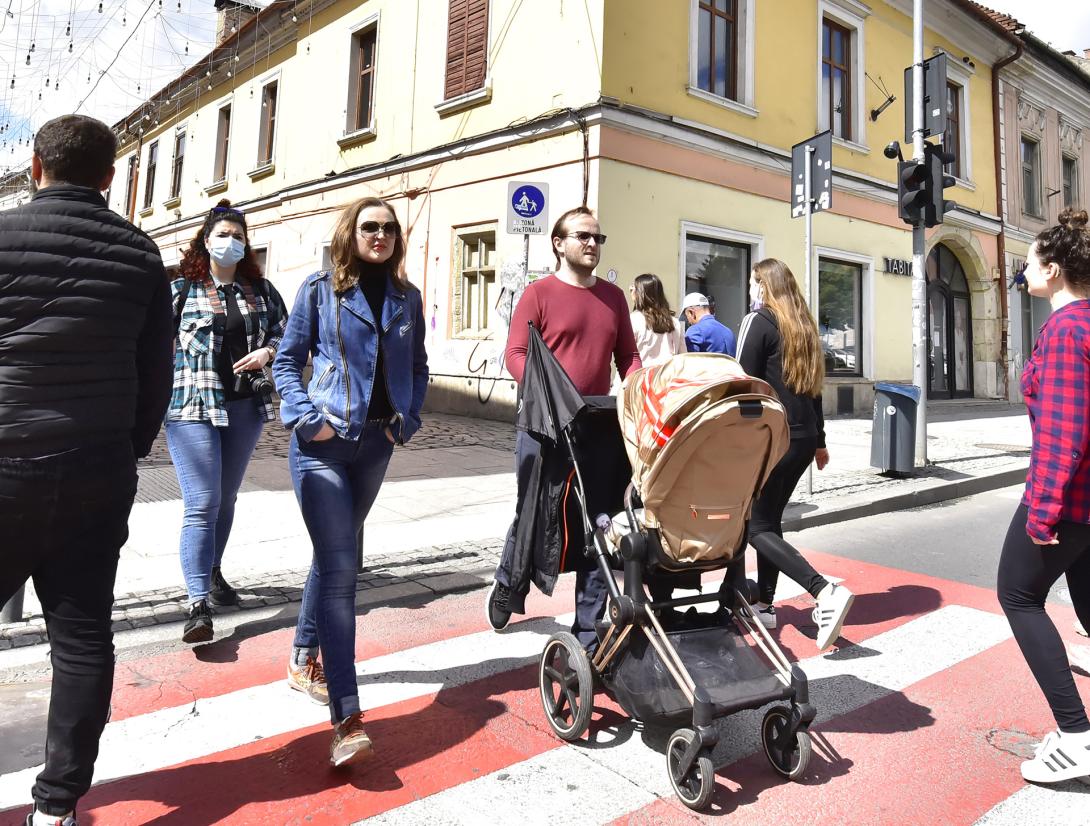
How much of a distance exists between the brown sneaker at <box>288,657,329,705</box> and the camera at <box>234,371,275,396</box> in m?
1.41

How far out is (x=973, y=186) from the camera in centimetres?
1917

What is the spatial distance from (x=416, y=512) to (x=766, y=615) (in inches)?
140

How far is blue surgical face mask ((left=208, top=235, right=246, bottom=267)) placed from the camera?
12.7 feet

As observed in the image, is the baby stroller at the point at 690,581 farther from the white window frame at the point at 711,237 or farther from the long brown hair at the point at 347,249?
the white window frame at the point at 711,237

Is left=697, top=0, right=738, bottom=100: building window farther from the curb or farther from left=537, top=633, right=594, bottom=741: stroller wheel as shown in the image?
left=537, top=633, right=594, bottom=741: stroller wheel

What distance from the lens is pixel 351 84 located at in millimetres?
16688

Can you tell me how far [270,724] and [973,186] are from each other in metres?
21.2

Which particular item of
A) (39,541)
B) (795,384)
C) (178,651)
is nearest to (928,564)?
(795,384)

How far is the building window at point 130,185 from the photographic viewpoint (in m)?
28.1

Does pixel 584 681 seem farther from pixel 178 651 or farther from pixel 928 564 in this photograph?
pixel 928 564

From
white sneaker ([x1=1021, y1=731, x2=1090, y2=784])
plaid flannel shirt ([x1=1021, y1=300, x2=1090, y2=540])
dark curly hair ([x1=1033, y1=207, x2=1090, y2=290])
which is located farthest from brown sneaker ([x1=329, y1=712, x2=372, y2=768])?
dark curly hair ([x1=1033, y1=207, x2=1090, y2=290])

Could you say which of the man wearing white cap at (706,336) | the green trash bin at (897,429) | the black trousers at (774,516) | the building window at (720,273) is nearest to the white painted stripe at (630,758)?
the black trousers at (774,516)

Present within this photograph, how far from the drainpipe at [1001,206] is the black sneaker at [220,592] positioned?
69.8 ft

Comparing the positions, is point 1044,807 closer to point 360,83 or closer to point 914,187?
point 914,187
